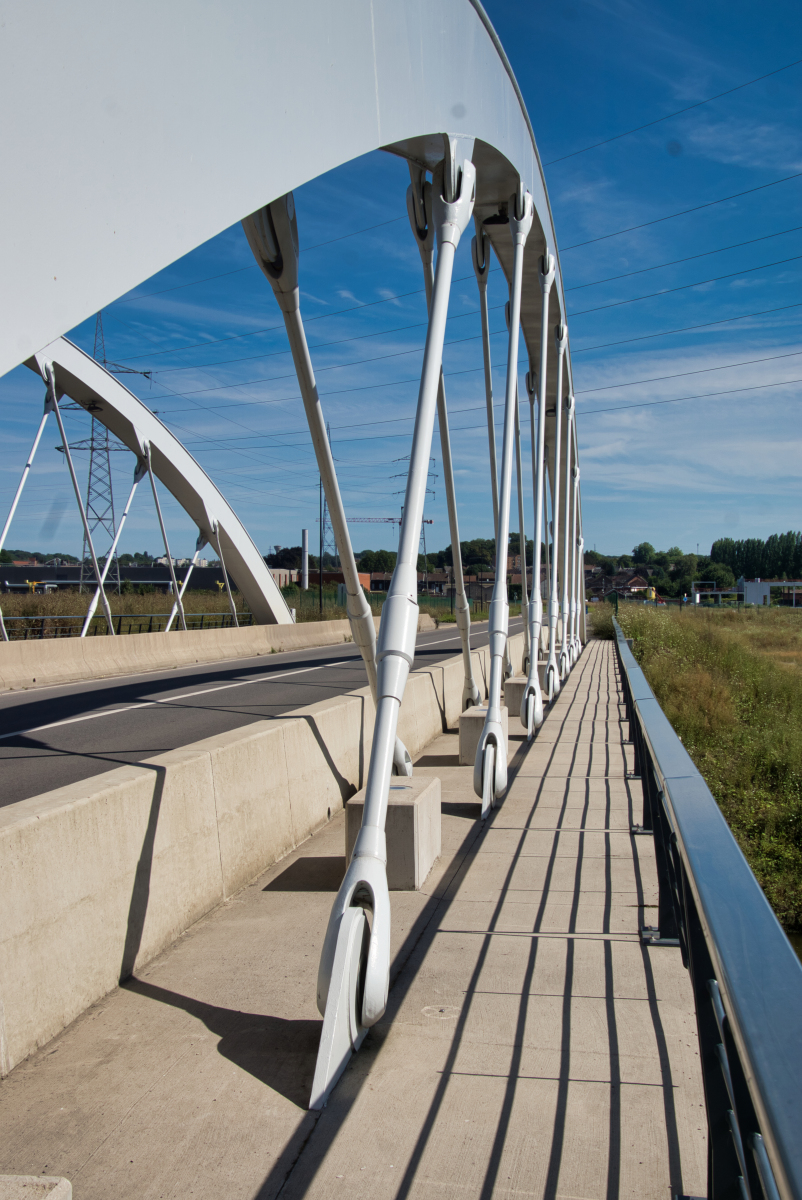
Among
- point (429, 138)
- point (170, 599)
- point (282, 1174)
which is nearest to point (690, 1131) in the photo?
point (282, 1174)

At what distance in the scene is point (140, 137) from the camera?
2.61 m

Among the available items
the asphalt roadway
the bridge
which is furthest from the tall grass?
the asphalt roadway

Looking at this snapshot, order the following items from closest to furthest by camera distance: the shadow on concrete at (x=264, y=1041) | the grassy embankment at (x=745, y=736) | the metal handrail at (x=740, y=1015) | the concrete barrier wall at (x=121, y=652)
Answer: the metal handrail at (x=740, y=1015) < the shadow on concrete at (x=264, y=1041) < the grassy embankment at (x=745, y=736) < the concrete barrier wall at (x=121, y=652)

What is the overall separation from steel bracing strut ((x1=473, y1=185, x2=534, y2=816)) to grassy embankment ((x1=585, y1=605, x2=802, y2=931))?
333 cm

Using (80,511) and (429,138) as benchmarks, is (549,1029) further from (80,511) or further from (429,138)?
(80,511)

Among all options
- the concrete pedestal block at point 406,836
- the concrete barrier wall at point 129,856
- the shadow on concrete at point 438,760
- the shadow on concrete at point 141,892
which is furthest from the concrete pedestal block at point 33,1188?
the shadow on concrete at point 438,760

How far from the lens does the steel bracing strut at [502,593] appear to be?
6945 mm

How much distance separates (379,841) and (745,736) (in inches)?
453

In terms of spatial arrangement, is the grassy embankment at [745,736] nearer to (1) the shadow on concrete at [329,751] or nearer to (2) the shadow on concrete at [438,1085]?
(1) the shadow on concrete at [329,751]

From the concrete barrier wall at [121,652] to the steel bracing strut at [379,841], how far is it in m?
12.6

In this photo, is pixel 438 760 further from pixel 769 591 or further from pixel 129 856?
pixel 769 591

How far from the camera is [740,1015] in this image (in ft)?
4.30

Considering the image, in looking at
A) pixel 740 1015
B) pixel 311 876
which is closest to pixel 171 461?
pixel 311 876

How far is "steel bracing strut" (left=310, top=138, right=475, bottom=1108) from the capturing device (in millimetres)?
3076
